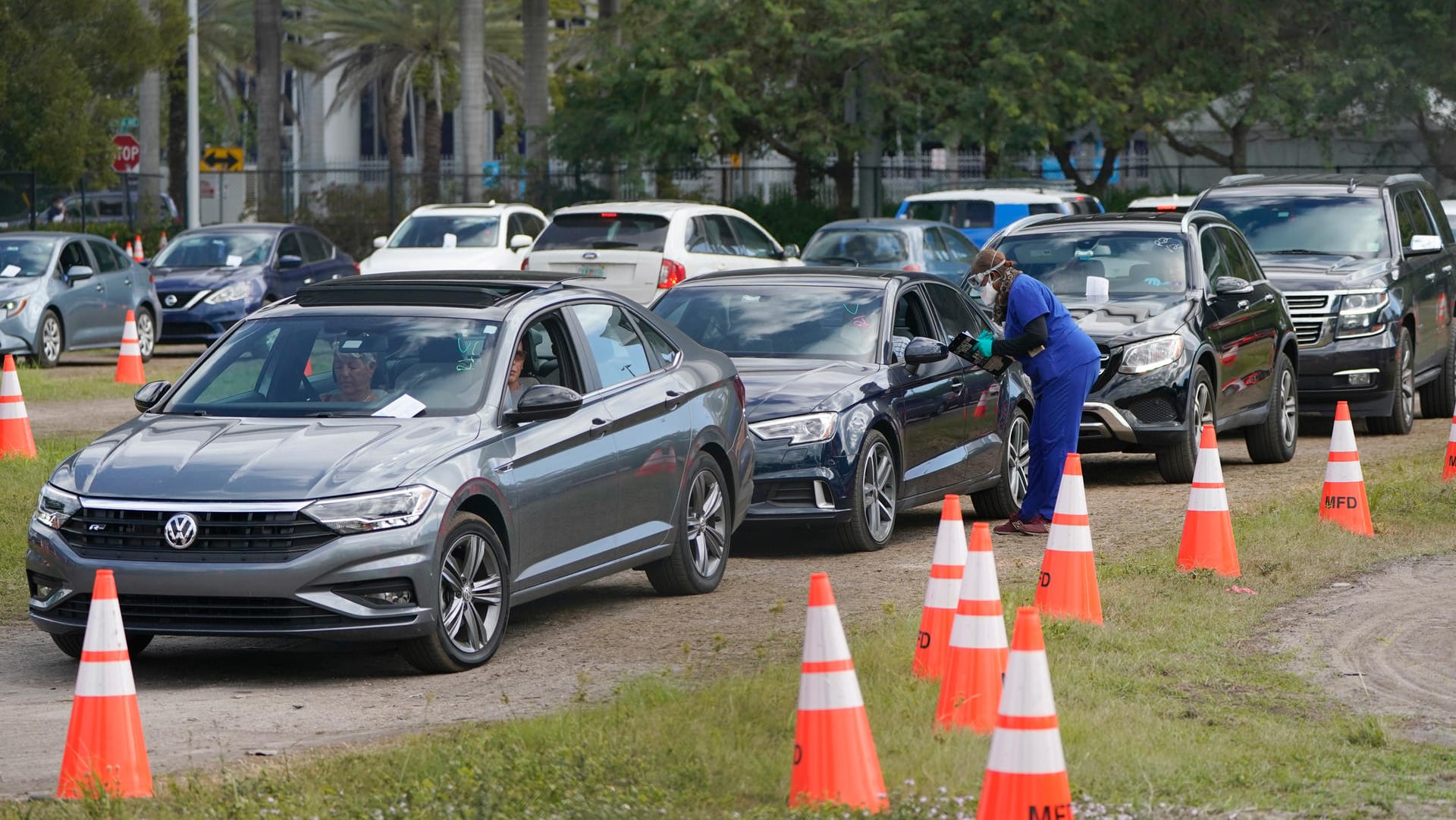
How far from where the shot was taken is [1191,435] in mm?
13781

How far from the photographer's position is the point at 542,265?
70.4 feet

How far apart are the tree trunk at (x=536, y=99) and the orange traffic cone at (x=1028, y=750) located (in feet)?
115

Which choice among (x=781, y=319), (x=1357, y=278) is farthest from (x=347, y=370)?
(x=1357, y=278)

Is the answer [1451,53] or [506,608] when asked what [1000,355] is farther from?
[1451,53]

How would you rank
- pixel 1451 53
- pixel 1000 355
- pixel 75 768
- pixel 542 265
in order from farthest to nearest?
pixel 1451 53 → pixel 542 265 → pixel 1000 355 → pixel 75 768

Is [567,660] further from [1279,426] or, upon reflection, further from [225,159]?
[225,159]

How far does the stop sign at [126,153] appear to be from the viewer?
137 feet

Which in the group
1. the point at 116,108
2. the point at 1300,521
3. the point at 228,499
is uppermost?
the point at 116,108

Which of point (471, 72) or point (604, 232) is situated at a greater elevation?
point (471, 72)

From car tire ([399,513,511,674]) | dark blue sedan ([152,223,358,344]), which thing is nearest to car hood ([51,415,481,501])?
car tire ([399,513,511,674])

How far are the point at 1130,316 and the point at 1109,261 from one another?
823 millimetres

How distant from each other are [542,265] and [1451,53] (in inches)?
737

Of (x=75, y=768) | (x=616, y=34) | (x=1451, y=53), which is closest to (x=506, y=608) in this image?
(x=75, y=768)

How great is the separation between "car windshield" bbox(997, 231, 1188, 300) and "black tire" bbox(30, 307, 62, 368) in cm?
1251
